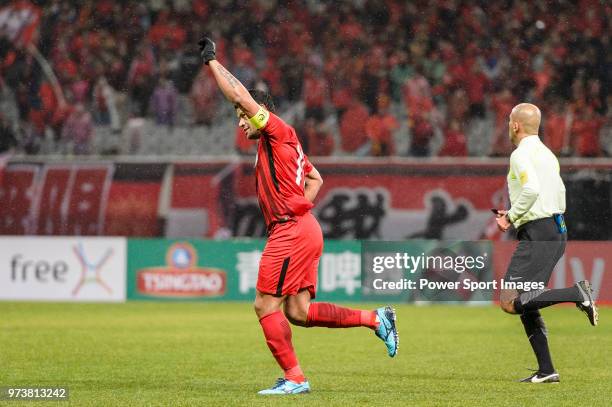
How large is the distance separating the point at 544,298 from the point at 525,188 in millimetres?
733

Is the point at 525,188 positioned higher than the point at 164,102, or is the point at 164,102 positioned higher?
the point at 164,102

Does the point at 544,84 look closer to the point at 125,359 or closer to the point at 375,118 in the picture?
the point at 375,118

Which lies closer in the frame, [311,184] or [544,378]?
Answer: [311,184]

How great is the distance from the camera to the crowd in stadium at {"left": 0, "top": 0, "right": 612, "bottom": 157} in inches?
781

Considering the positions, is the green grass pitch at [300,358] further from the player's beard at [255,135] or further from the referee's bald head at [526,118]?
the referee's bald head at [526,118]

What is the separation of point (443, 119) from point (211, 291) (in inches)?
204

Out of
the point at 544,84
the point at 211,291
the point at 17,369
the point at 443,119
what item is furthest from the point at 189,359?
the point at 544,84

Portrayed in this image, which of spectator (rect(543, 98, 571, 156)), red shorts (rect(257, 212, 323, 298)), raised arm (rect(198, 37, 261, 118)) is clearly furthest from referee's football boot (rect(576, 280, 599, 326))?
spectator (rect(543, 98, 571, 156))

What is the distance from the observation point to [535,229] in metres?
7.72

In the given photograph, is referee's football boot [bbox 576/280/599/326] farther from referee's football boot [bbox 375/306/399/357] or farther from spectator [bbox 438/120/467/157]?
spectator [bbox 438/120/467/157]

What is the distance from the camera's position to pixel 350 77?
20.7 metres

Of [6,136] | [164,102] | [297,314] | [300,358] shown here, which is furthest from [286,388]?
[6,136]

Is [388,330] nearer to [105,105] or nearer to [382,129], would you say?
[382,129]

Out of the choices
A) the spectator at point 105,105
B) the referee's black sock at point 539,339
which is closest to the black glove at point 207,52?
the referee's black sock at point 539,339
